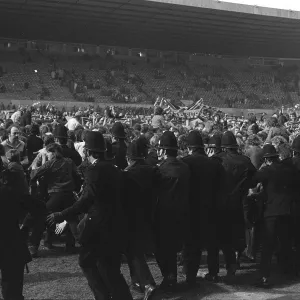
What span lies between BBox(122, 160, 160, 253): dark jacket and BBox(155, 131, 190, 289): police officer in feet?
0.54

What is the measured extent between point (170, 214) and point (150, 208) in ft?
0.86

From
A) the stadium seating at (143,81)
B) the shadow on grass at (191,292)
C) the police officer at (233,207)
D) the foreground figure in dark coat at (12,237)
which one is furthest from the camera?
the stadium seating at (143,81)

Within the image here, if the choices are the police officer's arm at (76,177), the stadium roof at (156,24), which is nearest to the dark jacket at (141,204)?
the police officer's arm at (76,177)

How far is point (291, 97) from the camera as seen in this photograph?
44719 mm

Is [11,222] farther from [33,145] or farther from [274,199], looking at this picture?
[33,145]

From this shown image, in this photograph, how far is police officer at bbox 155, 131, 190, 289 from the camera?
7008mm

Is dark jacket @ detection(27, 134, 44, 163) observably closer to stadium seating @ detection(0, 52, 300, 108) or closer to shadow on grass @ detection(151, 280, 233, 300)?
shadow on grass @ detection(151, 280, 233, 300)

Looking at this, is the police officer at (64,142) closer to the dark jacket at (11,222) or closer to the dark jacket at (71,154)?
the dark jacket at (71,154)

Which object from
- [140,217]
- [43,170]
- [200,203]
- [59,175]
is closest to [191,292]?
[200,203]

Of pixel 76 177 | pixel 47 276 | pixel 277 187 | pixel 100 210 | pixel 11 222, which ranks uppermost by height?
pixel 76 177

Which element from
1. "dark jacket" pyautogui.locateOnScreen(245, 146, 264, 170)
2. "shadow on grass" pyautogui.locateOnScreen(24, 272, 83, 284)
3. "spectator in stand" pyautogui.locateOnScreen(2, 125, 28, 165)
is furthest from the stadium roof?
"shadow on grass" pyautogui.locateOnScreen(24, 272, 83, 284)

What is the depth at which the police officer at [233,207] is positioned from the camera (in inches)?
297

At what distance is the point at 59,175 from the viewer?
8477 mm

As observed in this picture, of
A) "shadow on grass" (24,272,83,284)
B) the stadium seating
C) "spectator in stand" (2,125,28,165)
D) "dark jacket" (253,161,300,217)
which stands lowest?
"shadow on grass" (24,272,83,284)
